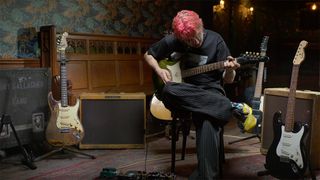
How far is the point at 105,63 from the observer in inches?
169

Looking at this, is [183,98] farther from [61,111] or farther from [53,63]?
[53,63]

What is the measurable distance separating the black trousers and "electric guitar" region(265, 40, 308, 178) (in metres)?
0.47

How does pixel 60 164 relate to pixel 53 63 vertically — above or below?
below

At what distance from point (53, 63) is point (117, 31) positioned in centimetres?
130

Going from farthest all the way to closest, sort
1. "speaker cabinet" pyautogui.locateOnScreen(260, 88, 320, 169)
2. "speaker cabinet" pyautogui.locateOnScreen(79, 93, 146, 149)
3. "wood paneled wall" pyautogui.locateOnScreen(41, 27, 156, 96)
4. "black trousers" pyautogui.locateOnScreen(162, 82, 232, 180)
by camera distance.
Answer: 1. "wood paneled wall" pyautogui.locateOnScreen(41, 27, 156, 96)
2. "speaker cabinet" pyautogui.locateOnScreen(79, 93, 146, 149)
3. "speaker cabinet" pyautogui.locateOnScreen(260, 88, 320, 169)
4. "black trousers" pyautogui.locateOnScreen(162, 82, 232, 180)

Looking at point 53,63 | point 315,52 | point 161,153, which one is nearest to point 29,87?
point 53,63

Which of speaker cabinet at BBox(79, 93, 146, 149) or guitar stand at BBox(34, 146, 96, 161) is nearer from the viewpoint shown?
guitar stand at BBox(34, 146, 96, 161)

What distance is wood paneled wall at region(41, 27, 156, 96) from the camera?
156 inches

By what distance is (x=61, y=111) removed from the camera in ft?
10.1

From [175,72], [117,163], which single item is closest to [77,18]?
[117,163]

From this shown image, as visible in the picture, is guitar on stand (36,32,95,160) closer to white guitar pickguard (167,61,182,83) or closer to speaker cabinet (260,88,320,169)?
white guitar pickguard (167,61,182,83)

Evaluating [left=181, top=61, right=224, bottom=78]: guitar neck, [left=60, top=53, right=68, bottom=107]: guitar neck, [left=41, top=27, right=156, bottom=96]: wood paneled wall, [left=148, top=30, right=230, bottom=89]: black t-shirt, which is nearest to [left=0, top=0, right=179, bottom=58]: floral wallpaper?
[left=41, top=27, right=156, bottom=96]: wood paneled wall

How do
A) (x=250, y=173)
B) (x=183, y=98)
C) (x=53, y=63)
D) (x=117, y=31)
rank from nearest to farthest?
(x=183, y=98)
(x=250, y=173)
(x=53, y=63)
(x=117, y=31)

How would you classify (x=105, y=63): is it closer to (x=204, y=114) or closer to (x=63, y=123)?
(x=63, y=123)
